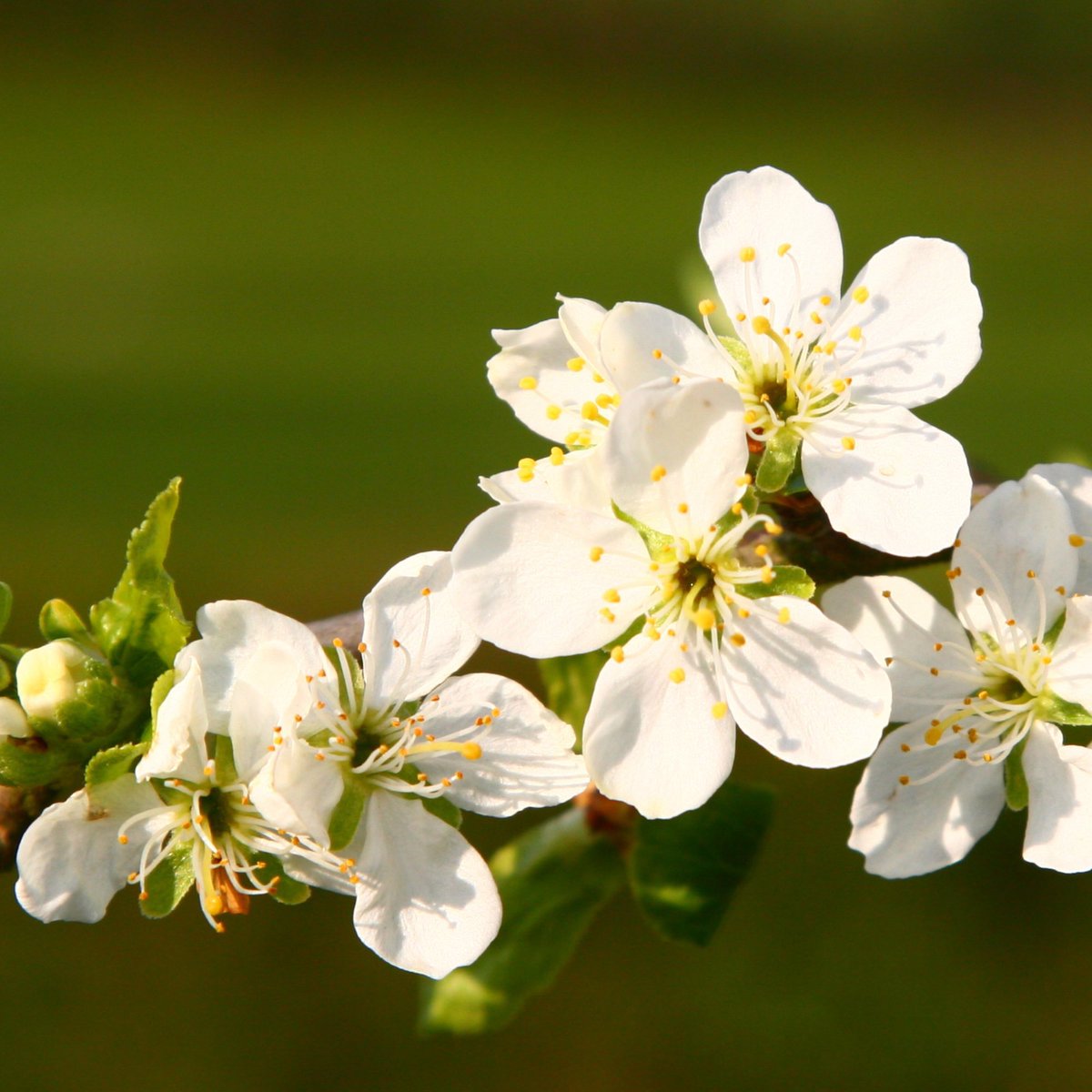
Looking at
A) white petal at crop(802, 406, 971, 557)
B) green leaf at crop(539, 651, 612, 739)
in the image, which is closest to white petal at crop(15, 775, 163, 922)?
green leaf at crop(539, 651, 612, 739)

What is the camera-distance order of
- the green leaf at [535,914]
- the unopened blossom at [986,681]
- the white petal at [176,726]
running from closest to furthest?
1. the white petal at [176,726]
2. the unopened blossom at [986,681]
3. the green leaf at [535,914]

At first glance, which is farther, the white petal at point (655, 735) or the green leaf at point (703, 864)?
the green leaf at point (703, 864)

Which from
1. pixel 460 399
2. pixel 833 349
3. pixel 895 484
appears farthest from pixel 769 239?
pixel 460 399

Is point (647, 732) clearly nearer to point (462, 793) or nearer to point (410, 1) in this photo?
point (462, 793)

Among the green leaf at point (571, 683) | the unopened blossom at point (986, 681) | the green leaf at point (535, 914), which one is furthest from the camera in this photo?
the green leaf at point (535, 914)

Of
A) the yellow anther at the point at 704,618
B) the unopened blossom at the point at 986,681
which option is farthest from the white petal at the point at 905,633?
the yellow anther at the point at 704,618

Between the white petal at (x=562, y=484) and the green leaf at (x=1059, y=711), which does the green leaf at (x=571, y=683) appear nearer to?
the white petal at (x=562, y=484)

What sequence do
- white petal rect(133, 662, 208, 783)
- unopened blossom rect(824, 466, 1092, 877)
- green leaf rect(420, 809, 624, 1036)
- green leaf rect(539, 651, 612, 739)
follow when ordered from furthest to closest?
green leaf rect(420, 809, 624, 1036)
green leaf rect(539, 651, 612, 739)
unopened blossom rect(824, 466, 1092, 877)
white petal rect(133, 662, 208, 783)

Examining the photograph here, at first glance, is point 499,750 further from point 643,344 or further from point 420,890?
point 643,344

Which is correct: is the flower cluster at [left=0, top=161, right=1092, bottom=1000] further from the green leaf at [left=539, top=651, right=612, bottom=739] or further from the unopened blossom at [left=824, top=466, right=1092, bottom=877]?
the green leaf at [left=539, top=651, right=612, bottom=739]
